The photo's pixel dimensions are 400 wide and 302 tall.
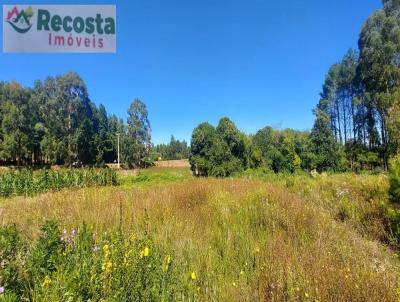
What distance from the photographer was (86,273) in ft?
6.79

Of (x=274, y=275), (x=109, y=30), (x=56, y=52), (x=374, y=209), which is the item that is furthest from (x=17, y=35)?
(x=374, y=209)

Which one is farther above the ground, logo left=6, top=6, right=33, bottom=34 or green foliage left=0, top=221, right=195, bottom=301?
logo left=6, top=6, right=33, bottom=34

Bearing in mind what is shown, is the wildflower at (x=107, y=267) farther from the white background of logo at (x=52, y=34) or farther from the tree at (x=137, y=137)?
the tree at (x=137, y=137)

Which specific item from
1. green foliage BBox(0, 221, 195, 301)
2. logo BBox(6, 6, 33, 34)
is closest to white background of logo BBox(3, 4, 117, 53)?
logo BBox(6, 6, 33, 34)

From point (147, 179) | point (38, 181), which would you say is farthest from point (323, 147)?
point (38, 181)

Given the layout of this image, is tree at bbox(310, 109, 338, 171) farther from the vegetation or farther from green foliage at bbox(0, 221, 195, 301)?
the vegetation

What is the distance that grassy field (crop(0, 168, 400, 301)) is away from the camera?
2041 millimetres

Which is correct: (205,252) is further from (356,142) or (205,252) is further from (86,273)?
(356,142)

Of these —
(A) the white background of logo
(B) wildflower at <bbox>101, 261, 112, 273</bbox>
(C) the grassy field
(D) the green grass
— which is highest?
(A) the white background of logo

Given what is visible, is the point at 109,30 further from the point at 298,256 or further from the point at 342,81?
the point at 342,81

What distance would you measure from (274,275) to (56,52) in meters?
7.04

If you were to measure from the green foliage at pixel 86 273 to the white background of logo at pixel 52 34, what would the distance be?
539cm

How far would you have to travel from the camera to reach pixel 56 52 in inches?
254

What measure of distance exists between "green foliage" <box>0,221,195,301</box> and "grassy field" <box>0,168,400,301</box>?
0.01 m
